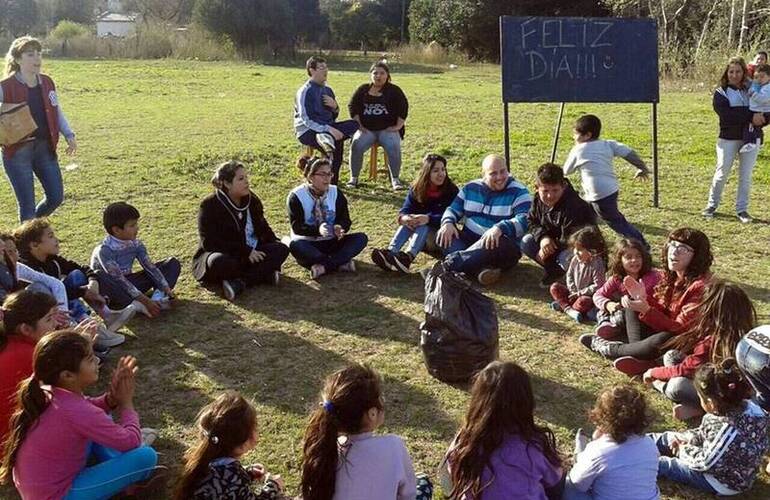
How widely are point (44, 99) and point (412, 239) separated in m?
3.43

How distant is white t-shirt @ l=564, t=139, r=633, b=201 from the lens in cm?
707

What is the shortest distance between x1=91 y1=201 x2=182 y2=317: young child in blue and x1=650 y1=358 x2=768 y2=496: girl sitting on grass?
151 inches

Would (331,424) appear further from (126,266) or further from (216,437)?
(126,266)

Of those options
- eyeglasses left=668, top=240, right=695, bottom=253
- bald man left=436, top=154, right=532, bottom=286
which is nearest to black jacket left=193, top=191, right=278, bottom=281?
bald man left=436, top=154, right=532, bottom=286

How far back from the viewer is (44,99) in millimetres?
6680

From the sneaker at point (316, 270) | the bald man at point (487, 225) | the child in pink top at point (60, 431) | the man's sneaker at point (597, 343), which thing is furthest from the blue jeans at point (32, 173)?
the man's sneaker at point (597, 343)

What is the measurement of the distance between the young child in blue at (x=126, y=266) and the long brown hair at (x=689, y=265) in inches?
141

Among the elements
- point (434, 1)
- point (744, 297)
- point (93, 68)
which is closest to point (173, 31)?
point (93, 68)

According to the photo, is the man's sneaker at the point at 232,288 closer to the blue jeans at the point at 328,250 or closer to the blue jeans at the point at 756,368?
the blue jeans at the point at 328,250

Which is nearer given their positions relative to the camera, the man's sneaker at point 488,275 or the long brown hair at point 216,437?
the long brown hair at point 216,437

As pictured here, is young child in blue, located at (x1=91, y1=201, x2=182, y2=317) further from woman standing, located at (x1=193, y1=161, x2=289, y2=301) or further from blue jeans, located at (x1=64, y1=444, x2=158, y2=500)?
blue jeans, located at (x1=64, y1=444, x2=158, y2=500)

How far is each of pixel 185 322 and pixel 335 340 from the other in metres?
1.17

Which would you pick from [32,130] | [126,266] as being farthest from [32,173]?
[126,266]

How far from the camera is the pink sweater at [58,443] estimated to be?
10.4 feet
